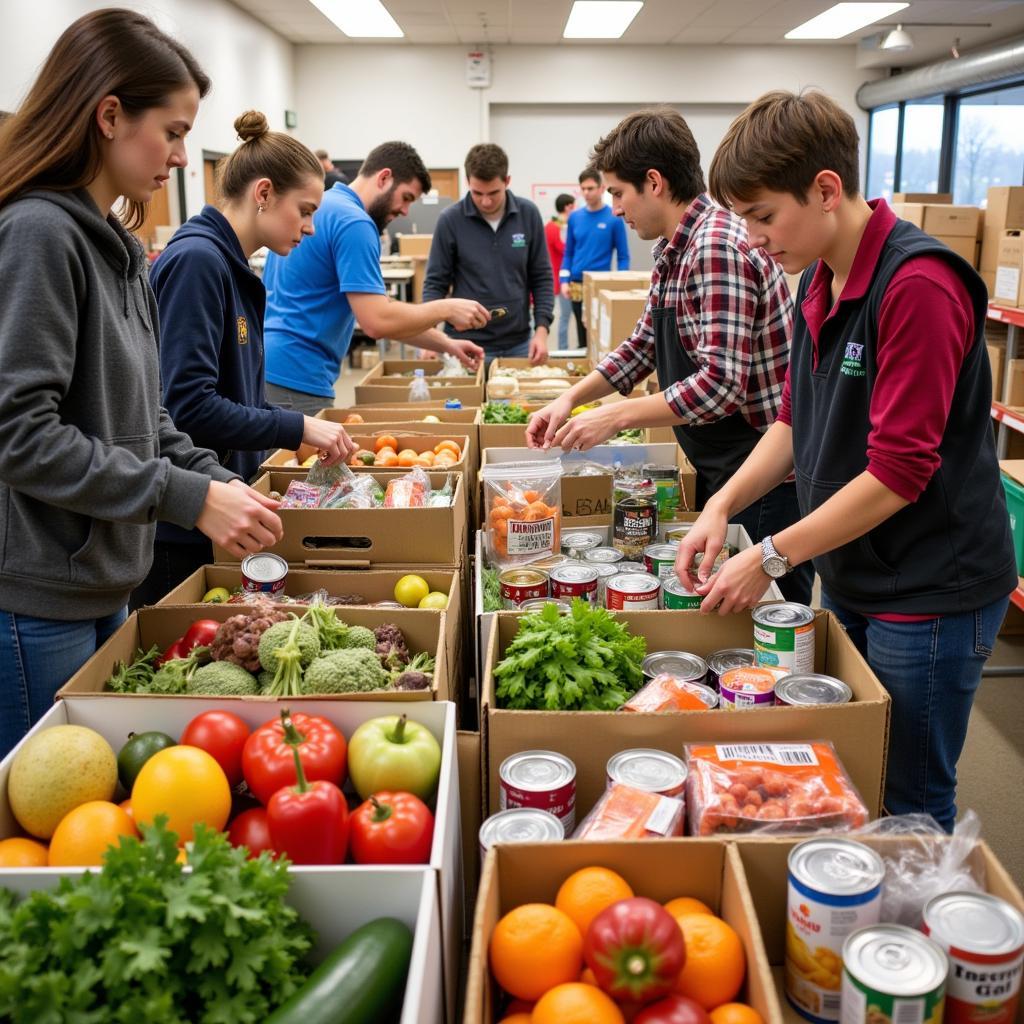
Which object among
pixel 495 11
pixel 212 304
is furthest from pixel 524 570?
pixel 495 11

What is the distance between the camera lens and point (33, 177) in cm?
145

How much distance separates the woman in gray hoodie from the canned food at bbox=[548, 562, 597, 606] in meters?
0.56

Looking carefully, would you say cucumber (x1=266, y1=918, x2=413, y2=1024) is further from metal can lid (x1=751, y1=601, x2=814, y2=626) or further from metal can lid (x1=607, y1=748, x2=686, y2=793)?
metal can lid (x1=751, y1=601, x2=814, y2=626)

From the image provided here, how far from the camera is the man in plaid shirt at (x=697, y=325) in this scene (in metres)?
2.24

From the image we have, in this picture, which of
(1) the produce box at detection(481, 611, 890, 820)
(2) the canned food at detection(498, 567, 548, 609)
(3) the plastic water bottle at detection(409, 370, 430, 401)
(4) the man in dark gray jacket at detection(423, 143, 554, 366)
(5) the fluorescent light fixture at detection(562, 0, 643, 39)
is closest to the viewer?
(1) the produce box at detection(481, 611, 890, 820)

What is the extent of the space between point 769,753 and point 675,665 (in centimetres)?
33

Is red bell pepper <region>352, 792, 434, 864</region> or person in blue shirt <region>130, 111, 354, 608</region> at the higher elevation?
person in blue shirt <region>130, 111, 354, 608</region>

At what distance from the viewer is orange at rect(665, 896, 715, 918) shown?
1.11 meters

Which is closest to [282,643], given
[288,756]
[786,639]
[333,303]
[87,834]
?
[288,756]

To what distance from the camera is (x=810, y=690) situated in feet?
4.89

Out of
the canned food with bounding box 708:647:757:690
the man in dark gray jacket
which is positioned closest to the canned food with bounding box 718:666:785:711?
the canned food with bounding box 708:647:757:690

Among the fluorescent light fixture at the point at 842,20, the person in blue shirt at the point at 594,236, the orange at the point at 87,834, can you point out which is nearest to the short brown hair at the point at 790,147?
the orange at the point at 87,834

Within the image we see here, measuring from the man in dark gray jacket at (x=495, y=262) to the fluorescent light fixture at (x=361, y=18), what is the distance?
675 centimetres

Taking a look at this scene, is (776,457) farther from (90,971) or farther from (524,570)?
(90,971)
